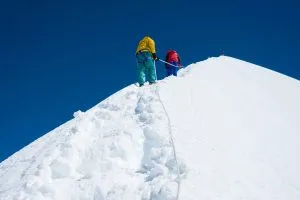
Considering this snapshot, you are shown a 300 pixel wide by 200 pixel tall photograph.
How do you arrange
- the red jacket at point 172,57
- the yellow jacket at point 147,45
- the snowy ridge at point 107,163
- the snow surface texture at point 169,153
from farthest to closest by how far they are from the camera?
the red jacket at point 172,57, the yellow jacket at point 147,45, the snowy ridge at point 107,163, the snow surface texture at point 169,153

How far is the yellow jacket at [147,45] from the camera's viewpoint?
12.9m

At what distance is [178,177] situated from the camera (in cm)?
625

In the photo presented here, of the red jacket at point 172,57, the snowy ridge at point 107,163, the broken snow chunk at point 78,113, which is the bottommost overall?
the snowy ridge at point 107,163

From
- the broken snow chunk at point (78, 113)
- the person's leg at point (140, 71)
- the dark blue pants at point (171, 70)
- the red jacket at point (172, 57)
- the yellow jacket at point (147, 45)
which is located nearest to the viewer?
the broken snow chunk at point (78, 113)

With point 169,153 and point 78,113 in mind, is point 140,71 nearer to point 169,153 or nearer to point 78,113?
point 78,113

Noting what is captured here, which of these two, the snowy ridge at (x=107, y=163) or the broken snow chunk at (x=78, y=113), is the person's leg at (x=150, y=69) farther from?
the snowy ridge at (x=107, y=163)

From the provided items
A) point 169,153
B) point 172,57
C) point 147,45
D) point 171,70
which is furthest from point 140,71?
point 169,153

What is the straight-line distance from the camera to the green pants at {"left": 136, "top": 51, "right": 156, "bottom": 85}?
41.1 feet

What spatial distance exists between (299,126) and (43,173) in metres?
6.32

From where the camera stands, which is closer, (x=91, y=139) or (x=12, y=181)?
(x=12, y=181)

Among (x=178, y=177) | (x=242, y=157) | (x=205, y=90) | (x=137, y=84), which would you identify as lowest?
(x=178, y=177)

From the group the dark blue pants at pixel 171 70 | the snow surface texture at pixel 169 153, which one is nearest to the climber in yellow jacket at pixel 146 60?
the snow surface texture at pixel 169 153

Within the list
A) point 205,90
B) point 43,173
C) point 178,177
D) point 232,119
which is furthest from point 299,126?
point 43,173

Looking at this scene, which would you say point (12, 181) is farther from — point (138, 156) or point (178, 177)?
point (178, 177)
